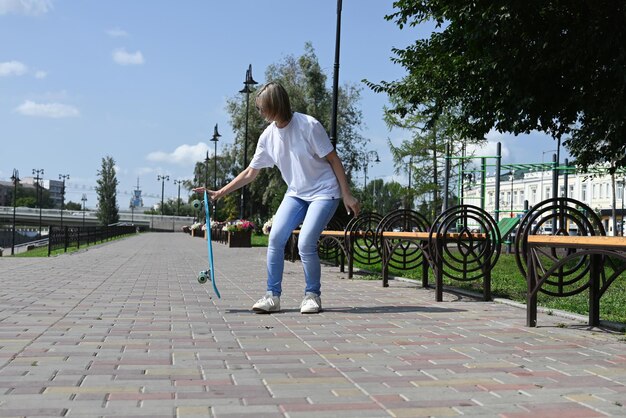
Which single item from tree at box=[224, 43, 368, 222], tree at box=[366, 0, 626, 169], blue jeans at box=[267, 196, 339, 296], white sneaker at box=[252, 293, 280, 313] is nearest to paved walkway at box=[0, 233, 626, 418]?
white sneaker at box=[252, 293, 280, 313]

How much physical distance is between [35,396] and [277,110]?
137 inches

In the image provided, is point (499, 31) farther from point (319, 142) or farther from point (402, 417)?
point (402, 417)

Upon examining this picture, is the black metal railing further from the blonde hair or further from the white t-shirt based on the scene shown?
the blonde hair

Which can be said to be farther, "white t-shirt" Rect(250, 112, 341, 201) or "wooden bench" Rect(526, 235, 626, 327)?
"white t-shirt" Rect(250, 112, 341, 201)

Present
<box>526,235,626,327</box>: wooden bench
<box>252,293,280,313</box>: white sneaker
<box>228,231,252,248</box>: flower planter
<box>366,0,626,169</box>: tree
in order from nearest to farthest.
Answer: <box>526,235,626,327</box>: wooden bench < <box>252,293,280,313</box>: white sneaker < <box>366,0,626,169</box>: tree < <box>228,231,252,248</box>: flower planter

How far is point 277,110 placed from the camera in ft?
20.2

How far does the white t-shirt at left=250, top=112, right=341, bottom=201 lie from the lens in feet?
20.2

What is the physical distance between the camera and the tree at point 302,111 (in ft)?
154

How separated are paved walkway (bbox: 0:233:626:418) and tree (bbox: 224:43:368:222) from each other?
129 ft

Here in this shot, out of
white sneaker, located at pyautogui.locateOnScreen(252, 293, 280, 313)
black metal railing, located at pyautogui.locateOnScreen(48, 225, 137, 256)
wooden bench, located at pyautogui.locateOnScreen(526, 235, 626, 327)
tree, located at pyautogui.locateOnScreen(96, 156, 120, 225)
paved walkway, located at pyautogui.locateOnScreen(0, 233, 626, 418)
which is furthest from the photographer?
tree, located at pyautogui.locateOnScreen(96, 156, 120, 225)

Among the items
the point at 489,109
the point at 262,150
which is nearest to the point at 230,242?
the point at 489,109

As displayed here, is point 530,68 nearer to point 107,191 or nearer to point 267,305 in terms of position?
point 267,305

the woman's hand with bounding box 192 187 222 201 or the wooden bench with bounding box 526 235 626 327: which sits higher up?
the woman's hand with bounding box 192 187 222 201

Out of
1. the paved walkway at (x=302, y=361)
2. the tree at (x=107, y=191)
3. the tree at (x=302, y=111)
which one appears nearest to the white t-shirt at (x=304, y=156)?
the paved walkway at (x=302, y=361)
